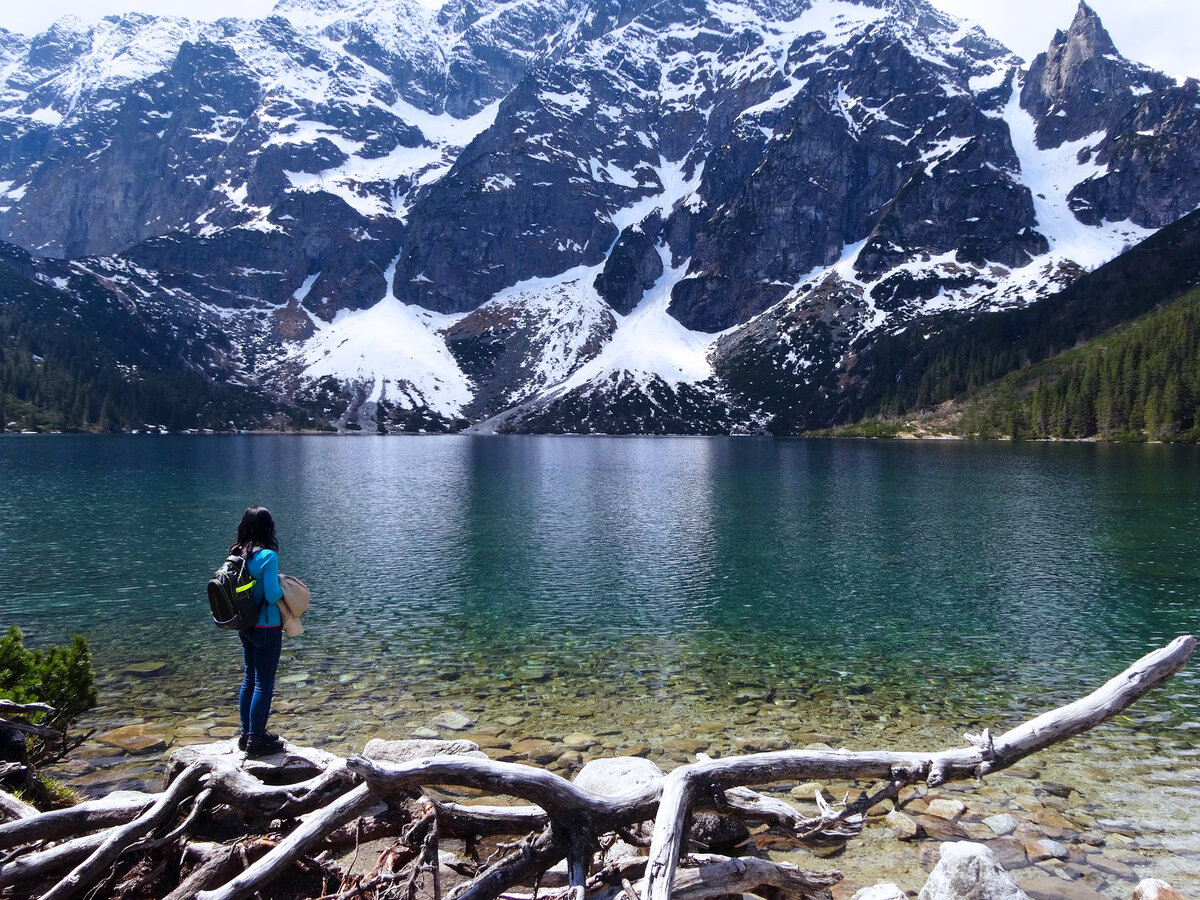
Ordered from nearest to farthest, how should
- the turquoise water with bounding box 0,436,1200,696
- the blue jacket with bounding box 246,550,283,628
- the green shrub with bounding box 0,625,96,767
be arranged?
the blue jacket with bounding box 246,550,283,628
the green shrub with bounding box 0,625,96,767
the turquoise water with bounding box 0,436,1200,696

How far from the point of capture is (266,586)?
1140cm

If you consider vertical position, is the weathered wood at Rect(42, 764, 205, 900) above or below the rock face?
above

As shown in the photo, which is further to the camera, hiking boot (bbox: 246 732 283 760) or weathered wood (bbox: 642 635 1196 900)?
hiking boot (bbox: 246 732 283 760)

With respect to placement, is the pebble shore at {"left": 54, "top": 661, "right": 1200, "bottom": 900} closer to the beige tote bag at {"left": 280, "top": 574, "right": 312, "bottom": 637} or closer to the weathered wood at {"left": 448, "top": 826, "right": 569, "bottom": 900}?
the weathered wood at {"left": 448, "top": 826, "right": 569, "bottom": 900}

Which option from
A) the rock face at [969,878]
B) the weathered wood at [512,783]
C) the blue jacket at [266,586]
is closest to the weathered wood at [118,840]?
the weathered wood at [512,783]

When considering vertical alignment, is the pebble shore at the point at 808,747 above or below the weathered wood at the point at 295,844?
below

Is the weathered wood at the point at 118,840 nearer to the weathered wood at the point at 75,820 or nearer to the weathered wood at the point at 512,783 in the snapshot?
the weathered wood at the point at 75,820

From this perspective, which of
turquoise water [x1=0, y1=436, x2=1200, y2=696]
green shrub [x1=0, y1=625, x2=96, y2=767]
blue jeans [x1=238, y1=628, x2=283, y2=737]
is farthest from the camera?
turquoise water [x1=0, y1=436, x2=1200, y2=696]

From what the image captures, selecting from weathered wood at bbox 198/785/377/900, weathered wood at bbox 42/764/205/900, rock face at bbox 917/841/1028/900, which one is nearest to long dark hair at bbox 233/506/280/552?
weathered wood at bbox 42/764/205/900

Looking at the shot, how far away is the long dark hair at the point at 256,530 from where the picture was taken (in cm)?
1139

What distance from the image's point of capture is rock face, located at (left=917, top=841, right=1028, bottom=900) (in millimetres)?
7684

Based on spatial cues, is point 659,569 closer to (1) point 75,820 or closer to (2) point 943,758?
(2) point 943,758

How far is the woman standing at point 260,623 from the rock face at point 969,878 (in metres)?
9.34

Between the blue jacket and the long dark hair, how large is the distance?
196 millimetres
